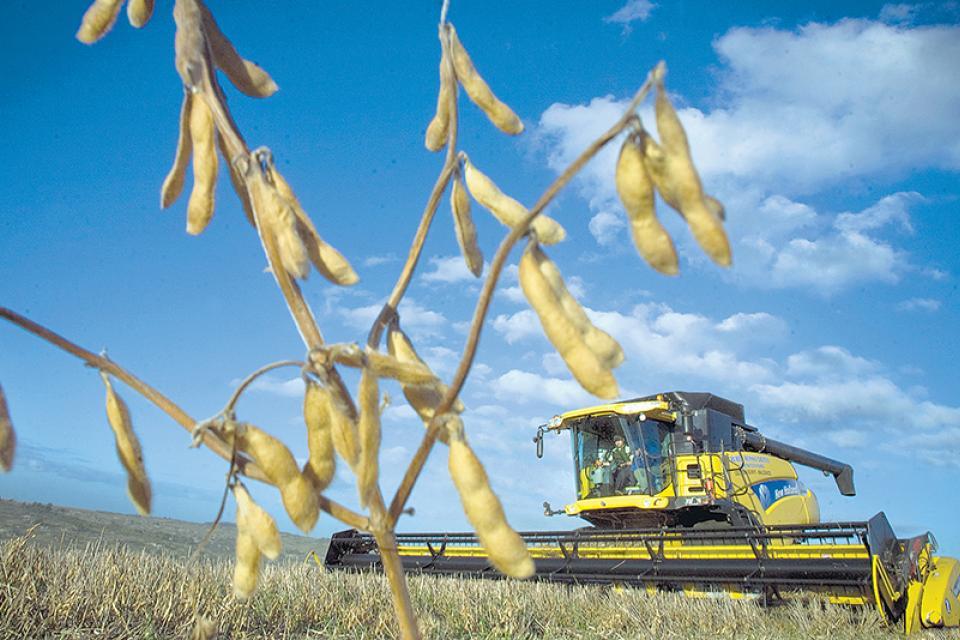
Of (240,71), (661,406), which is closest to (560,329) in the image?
(240,71)

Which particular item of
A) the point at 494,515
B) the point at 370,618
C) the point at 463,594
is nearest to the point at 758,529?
the point at 463,594

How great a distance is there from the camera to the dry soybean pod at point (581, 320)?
1.04 meters

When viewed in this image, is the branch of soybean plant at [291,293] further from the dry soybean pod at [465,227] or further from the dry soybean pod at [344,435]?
the dry soybean pod at [465,227]

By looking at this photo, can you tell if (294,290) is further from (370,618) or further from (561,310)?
(370,618)

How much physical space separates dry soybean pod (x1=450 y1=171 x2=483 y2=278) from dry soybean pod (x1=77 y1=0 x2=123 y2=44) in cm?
63

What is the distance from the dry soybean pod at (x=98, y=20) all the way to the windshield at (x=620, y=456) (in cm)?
999

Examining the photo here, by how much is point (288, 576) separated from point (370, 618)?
3.55 feet

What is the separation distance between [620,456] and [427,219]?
10.2 metres

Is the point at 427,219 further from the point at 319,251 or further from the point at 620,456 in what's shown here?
the point at 620,456

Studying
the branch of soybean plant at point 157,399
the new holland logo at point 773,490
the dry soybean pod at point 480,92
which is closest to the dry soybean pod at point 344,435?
the branch of soybean plant at point 157,399

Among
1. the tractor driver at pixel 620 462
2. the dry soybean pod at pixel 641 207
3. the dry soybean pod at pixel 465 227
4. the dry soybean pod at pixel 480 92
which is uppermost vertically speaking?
the tractor driver at pixel 620 462

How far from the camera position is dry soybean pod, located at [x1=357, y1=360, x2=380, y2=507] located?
3.20 feet

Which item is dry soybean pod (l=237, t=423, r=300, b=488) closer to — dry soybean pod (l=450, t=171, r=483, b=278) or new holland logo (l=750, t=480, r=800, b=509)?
dry soybean pod (l=450, t=171, r=483, b=278)

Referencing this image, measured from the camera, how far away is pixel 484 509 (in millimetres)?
994
